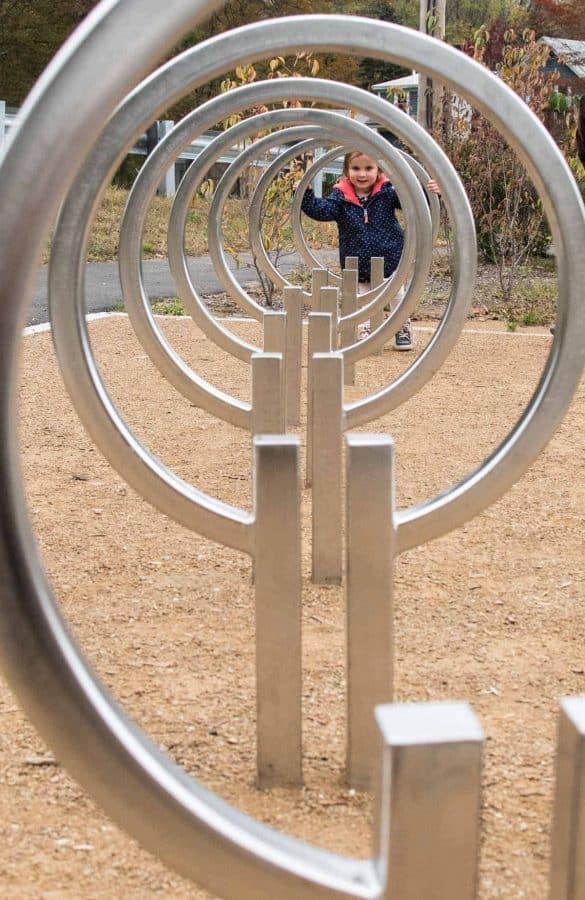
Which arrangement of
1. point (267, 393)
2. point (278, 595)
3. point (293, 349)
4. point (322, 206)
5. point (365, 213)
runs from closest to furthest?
point (278, 595) → point (267, 393) → point (293, 349) → point (322, 206) → point (365, 213)

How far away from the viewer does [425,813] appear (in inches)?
36.6

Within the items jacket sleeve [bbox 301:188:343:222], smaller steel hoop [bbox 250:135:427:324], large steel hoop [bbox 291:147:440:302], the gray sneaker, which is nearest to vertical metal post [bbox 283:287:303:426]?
smaller steel hoop [bbox 250:135:427:324]

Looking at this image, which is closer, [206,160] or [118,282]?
[206,160]

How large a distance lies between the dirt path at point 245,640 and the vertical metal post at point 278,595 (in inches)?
5.0

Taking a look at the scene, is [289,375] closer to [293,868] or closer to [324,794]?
[324,794]

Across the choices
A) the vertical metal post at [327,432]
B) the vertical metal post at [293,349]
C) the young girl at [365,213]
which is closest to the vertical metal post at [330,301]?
the vertical metal post at [293,349]

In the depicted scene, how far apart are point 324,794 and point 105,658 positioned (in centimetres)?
75

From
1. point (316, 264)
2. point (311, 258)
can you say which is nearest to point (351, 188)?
point (311, 258)

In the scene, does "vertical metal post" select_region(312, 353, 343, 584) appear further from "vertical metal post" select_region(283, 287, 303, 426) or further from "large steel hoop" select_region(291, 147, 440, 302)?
"large steel hoop" select_region(291, 147, 440, 302)

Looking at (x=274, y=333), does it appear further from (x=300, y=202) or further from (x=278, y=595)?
(x=300, y=202)

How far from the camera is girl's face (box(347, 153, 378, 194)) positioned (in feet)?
23.5

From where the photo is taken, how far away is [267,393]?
2.69 m

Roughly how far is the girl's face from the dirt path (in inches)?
113

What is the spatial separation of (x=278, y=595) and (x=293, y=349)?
Result: 9.45ft
